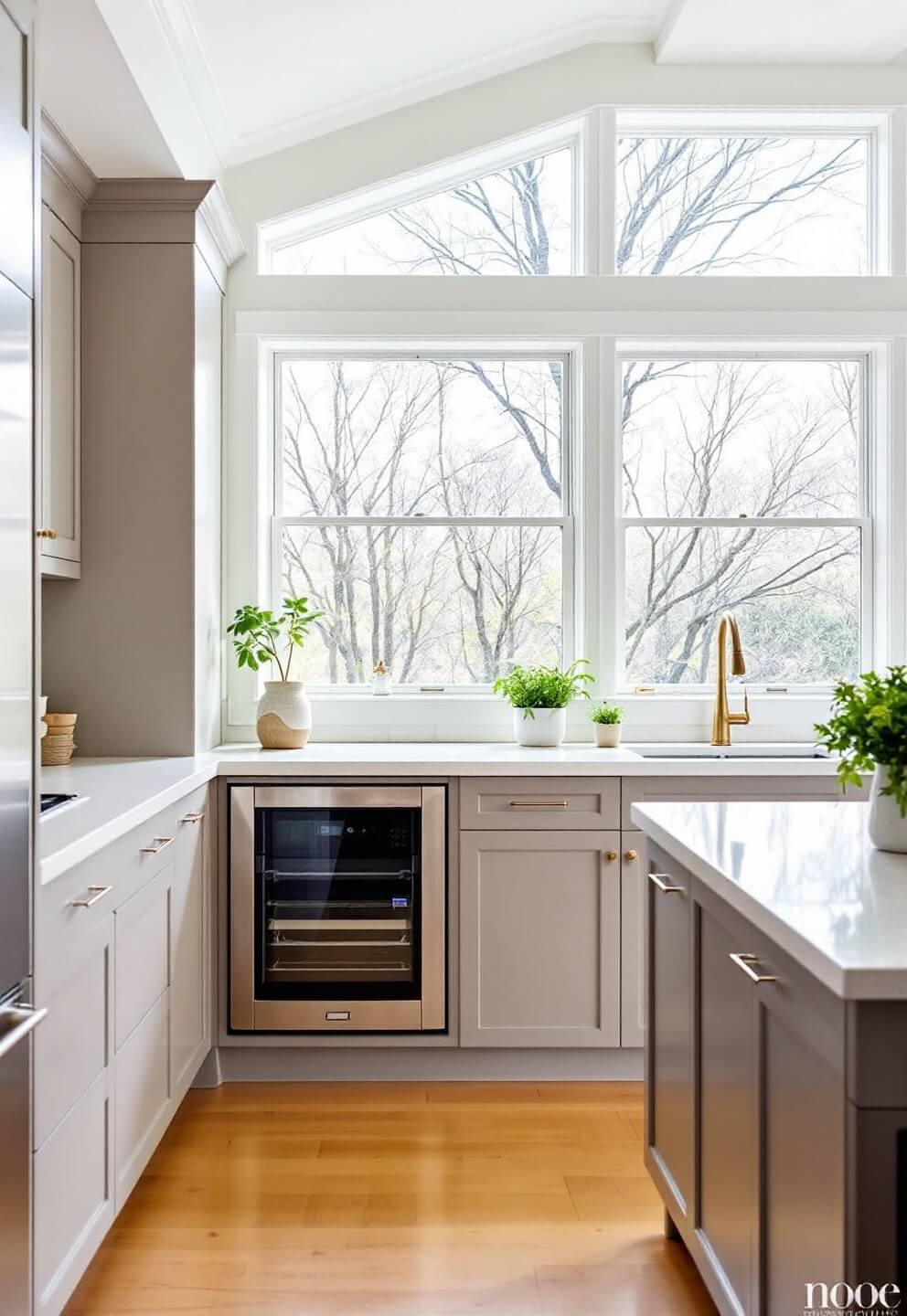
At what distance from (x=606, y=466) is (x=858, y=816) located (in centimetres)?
191

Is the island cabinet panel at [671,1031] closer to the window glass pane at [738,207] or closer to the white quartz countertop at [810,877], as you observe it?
the white quartz countertop at [810,877]

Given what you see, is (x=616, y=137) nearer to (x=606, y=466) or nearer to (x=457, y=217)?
(x=457, y=217)

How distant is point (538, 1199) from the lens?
233cm

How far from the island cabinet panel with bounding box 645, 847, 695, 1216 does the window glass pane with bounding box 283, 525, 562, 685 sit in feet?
5.29

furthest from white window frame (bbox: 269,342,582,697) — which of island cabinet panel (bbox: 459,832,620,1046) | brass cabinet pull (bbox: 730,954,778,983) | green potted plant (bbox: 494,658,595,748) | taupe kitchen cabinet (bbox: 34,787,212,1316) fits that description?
brass cabinet pull (bbox: 730,954,778,983)

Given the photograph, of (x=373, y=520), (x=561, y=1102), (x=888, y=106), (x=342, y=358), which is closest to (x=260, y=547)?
(x=373, y=520)

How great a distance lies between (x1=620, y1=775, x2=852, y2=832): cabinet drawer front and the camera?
9.79ft

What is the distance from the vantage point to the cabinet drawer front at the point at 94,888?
162 cm

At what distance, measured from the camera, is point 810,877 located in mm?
1478

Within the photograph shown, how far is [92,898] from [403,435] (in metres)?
2.25

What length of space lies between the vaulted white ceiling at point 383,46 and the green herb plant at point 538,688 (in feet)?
6.15

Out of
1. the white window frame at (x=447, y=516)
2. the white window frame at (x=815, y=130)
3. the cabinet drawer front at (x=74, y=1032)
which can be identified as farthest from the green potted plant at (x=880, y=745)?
the white window frame at (x=815, y=130)

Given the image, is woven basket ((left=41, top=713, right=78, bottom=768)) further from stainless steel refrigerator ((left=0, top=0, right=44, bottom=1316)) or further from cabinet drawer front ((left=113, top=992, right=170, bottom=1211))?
stainless steel refrigerator ((left=0, top=0, right=44, bottom=1316))

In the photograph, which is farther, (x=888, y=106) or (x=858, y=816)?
(x=888, y=106)
